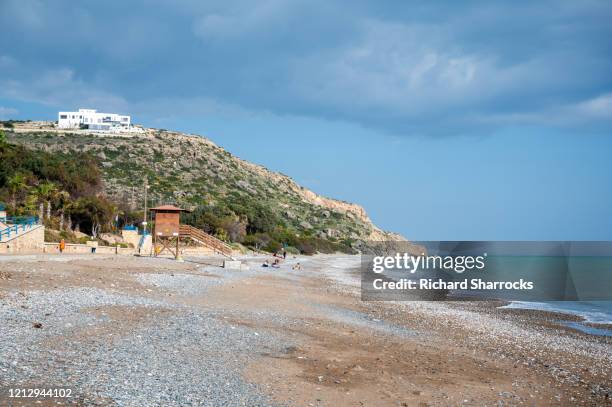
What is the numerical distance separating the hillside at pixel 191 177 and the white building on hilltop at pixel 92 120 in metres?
4.61

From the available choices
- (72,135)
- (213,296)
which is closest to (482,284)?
(213,296)

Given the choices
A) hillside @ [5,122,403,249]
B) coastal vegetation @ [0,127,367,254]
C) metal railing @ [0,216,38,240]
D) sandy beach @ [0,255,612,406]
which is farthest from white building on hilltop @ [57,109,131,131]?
sandy beach @ [0,255,612,406]

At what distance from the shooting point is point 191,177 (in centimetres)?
8812

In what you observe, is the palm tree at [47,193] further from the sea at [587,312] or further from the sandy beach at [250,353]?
the sea at [587,312]

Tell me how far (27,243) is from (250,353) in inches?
949

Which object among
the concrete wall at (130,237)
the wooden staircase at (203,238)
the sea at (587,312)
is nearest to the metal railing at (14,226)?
the wooden staircase at (203,238)

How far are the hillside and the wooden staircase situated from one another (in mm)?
24242

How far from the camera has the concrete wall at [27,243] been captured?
1136 inches

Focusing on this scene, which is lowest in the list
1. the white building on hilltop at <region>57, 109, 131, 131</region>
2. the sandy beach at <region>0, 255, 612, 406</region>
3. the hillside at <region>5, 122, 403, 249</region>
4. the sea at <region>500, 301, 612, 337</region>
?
the sea at <region>500, 301, 612, 337</region>

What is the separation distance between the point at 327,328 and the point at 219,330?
3728mm

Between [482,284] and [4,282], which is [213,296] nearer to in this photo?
[4,282]

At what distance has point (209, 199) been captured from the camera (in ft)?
257

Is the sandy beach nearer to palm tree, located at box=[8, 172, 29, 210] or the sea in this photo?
the sea

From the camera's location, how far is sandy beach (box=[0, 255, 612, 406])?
7.98 metres
